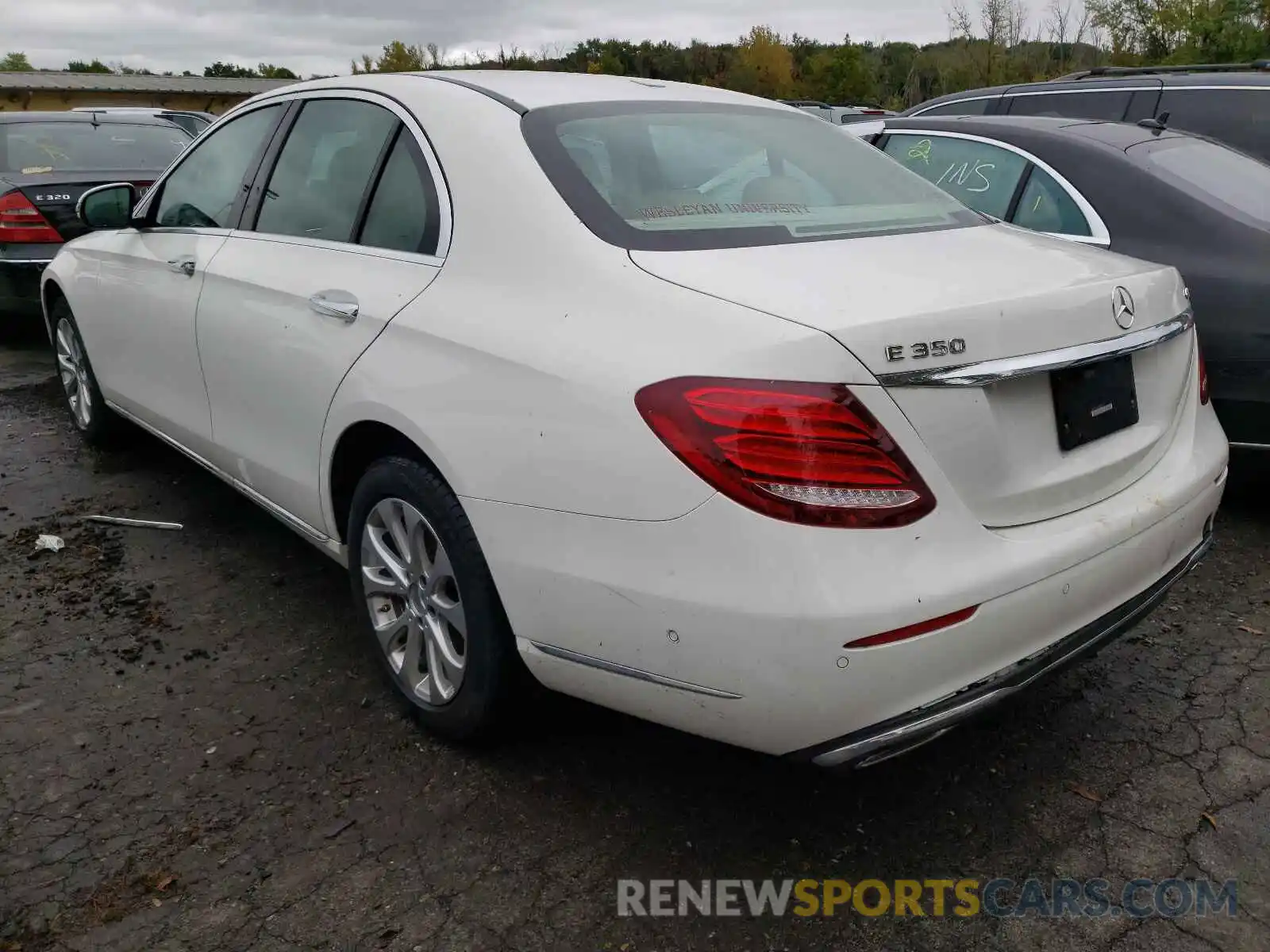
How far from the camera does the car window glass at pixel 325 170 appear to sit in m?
2.96

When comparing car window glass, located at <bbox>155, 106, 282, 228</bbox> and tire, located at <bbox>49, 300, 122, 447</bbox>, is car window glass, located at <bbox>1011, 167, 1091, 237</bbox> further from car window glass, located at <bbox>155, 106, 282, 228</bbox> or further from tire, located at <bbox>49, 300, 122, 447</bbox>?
tire, located at <bbox>49, 300, 122, 447</bbox>

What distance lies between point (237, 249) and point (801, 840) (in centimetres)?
251

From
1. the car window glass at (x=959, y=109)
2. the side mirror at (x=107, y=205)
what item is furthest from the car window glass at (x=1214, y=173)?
the side mirror at (x=107, y=205)

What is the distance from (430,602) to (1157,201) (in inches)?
125

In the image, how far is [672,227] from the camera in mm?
2316

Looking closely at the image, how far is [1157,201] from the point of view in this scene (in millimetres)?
3965

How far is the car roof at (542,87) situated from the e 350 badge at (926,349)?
1.30 meters

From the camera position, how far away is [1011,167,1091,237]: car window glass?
13.6ft

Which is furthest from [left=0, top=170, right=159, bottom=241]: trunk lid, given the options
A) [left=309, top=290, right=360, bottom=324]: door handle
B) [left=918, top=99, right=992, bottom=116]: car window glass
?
[left=918, top=99, right=992, bottom=116]: car window glass

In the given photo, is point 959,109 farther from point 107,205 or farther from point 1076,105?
point 107,205

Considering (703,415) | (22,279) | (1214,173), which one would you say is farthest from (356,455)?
(22,279)

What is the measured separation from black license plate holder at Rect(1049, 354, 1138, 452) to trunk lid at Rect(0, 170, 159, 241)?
649 centimetres

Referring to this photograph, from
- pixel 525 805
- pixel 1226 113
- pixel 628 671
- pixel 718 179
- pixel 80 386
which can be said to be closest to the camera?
pixel 628 671

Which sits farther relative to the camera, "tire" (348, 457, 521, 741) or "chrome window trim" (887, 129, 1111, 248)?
"chrome window trim" (887, 129, 1111, 248)
